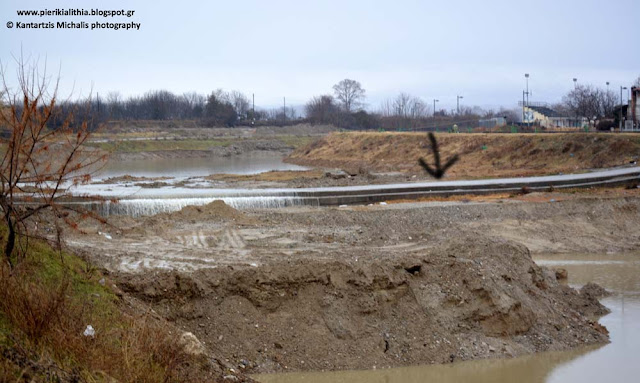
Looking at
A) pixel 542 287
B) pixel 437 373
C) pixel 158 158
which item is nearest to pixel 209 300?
pixel 437 373

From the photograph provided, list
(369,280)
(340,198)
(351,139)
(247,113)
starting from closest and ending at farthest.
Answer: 1. (369,280)
2. (340,198)
3. (351,139)
4. (247,113)

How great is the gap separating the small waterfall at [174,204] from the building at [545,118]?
55.6m

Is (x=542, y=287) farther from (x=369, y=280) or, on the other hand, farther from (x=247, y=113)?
(x=247, y=113)

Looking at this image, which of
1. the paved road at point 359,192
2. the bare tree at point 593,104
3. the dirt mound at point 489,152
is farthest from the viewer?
the bare tree at point 593,104

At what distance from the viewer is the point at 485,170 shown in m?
45.0

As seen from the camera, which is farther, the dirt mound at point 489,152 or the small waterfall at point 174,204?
the dirt mound at point 489,152

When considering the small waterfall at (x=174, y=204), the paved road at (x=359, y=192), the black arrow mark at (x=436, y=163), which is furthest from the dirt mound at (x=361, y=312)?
the black arrow mark at (x=436, y=163)

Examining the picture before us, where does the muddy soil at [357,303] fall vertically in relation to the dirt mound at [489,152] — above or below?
below

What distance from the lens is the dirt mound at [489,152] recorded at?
42312 mm

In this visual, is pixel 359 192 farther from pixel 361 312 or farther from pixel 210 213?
pixel 361 312

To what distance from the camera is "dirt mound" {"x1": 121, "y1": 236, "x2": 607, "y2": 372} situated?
39.0 ft

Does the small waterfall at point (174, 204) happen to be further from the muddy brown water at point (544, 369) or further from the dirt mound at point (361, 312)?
the muddy brown water at point (544, 369)

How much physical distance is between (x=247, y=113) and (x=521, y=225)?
105 metres

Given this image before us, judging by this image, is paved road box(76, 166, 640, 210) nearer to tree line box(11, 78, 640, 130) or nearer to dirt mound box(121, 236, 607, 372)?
dirt mound box(121, 236, 607, 372)
